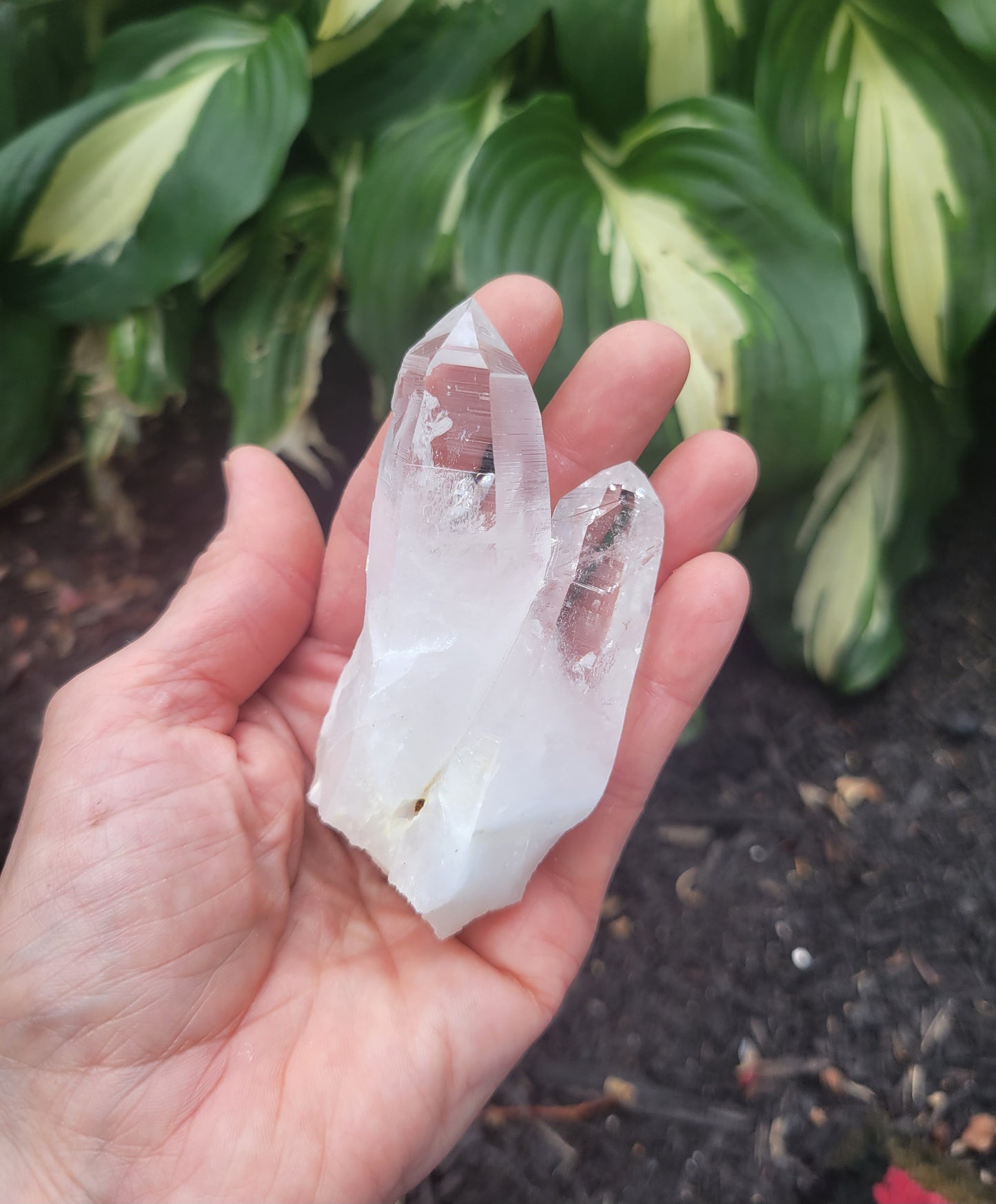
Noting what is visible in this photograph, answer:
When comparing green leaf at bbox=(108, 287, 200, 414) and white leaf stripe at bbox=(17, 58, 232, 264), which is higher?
white leaf stripe at bbox=(17, 58, 232, 264)

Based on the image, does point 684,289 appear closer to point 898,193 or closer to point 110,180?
point 898,193

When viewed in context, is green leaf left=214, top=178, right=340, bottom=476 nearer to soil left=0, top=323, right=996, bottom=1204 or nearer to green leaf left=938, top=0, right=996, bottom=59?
soil left=0, top=323, right=996, bottom=1204

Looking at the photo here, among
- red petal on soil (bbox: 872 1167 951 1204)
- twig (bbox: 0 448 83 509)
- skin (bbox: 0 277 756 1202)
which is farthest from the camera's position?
twig (bbox: 0 448 83 509)

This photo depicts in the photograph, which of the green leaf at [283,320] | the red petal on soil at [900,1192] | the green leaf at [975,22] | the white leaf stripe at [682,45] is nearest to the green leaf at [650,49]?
the white leaf stripe at [682,45]

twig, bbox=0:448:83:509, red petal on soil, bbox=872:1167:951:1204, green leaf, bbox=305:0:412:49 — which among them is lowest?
red petal on soil, bbox=872:1167:951:1204

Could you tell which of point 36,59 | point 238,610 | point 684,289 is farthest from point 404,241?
point 36,59

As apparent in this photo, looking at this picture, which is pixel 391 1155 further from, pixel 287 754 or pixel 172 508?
pixel 172 508

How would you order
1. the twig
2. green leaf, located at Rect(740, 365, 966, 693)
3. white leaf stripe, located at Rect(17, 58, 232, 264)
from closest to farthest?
white leaf stripe, located at Rect(17, 58, 232, 264) < green leaf, located at Rect(740, 365, 966, 693) < the twig

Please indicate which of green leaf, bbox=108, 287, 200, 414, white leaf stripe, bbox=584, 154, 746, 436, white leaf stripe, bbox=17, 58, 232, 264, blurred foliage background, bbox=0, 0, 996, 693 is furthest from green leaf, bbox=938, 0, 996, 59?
green leaf, bbox=108, 287, 200, 414

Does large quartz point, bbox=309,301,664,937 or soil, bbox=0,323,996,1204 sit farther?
soil, bbox=0,323,996,1204
